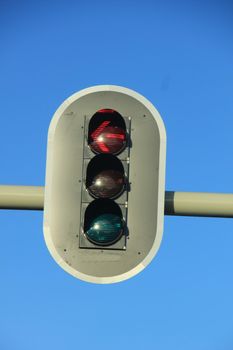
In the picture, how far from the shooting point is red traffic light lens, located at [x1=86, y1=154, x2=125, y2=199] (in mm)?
5133

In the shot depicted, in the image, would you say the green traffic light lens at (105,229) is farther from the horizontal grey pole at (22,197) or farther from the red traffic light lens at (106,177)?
the horizontal grey pole at (22,197)

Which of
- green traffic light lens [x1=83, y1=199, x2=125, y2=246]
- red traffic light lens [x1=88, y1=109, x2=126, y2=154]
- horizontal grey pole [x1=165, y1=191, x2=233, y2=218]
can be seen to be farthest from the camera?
horizontal grey pole [x1=165, y1=191, x2=233, y2=218]

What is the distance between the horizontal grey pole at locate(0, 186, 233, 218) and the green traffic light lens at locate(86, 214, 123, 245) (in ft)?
1.77

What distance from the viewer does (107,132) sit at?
527cm

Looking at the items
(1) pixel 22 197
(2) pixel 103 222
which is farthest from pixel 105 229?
(1) pixel 22 197

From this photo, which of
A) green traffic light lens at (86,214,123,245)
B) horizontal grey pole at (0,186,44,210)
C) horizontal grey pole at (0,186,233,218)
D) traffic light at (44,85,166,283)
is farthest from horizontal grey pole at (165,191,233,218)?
horizontal grey pole at (0,186,44,210)

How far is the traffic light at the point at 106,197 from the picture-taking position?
5172mm

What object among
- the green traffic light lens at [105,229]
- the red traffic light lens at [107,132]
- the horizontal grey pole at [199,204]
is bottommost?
the green traffic light lens at [105,229]

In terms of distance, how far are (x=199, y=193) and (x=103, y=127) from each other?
0.90 metres

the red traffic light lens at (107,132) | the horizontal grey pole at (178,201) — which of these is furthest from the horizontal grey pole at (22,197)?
the red traffic light lens at (107,132)

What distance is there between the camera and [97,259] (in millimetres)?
5320

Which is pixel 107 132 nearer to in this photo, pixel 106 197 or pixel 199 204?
pixel 106 197

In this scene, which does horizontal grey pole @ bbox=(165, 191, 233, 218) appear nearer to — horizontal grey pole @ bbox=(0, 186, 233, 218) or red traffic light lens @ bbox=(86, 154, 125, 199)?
horizontal grey pole @ bbox=(0, 186, 233, 218)

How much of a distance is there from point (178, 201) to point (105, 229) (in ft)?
2.33
